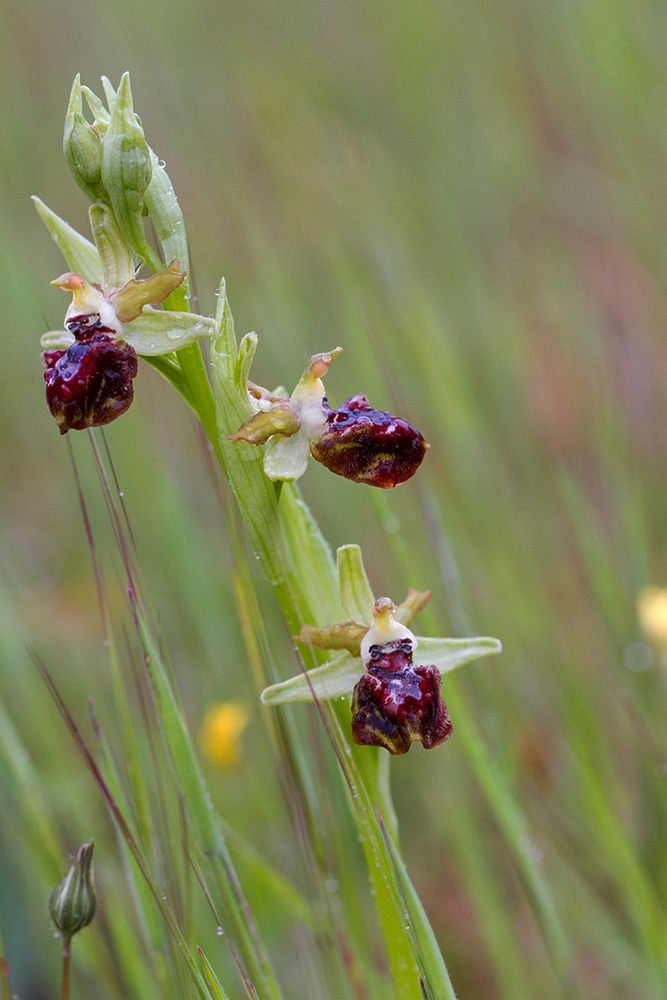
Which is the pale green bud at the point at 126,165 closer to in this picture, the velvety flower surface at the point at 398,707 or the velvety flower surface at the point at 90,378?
the velvety flower surface at the point at 90,378

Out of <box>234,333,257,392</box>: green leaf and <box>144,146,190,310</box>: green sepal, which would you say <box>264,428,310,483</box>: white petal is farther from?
<box>144,146,190,310</box>: green sepal

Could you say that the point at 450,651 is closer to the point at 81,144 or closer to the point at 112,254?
the point at 112,254

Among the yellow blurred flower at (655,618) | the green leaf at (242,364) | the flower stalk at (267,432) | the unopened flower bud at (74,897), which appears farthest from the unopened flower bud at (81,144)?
the yellow blurred flower at (655,618)

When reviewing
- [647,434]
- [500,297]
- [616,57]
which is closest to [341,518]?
[647,434]

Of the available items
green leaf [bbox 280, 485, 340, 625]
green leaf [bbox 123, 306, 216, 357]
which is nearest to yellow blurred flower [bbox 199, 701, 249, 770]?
green leaf [bbox 280, 485, 340, 625]

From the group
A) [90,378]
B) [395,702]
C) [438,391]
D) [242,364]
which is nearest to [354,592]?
[395,702]

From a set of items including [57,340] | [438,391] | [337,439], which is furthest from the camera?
[438,391]

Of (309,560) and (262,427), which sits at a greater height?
(262,427)

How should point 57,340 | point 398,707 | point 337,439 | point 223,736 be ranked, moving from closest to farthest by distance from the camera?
point 398,707
point 337,439
point 57,340
point 223,736
